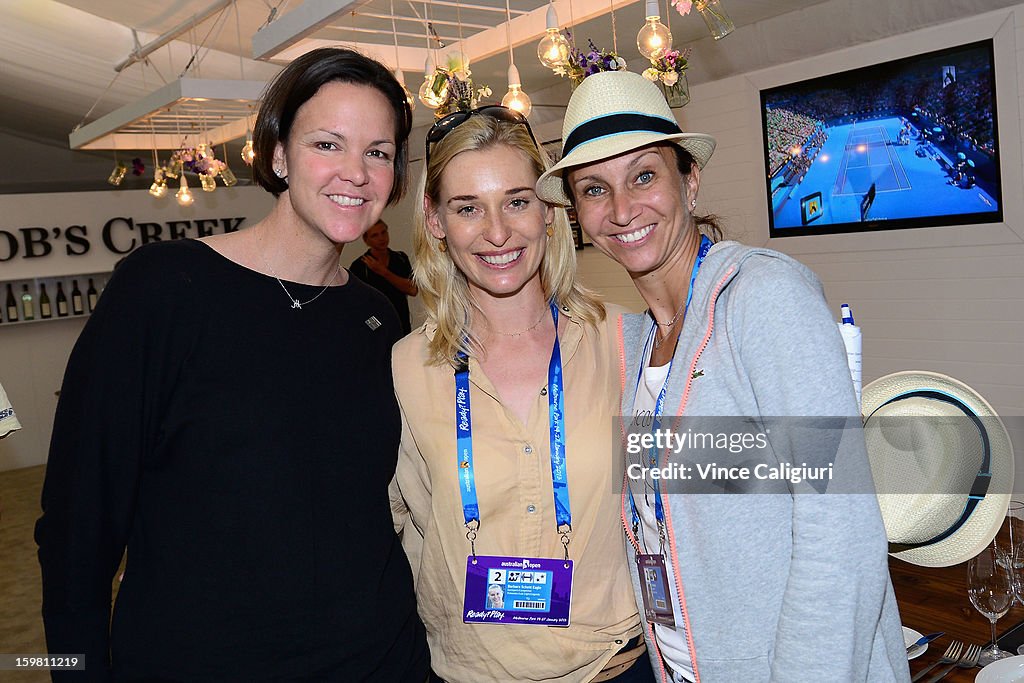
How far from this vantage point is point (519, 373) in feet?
6.42

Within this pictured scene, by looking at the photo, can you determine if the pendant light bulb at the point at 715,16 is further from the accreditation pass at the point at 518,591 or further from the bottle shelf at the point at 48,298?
the bottle shelf at the point at 48,298

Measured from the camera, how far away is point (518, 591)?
5.71ft

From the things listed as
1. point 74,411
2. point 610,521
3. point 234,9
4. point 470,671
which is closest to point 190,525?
point 74,411

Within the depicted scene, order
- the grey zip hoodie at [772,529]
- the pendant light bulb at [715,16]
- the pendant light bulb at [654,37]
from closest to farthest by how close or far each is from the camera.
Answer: the grey zip hoodie at [772,529] < the pendant light bulb at [715,16] < the pendant light bulb at [654,37]

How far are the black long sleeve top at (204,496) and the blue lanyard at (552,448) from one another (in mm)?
229

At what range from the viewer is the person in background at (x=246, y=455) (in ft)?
5.08

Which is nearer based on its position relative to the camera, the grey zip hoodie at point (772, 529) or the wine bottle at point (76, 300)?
the grey zip hoodie at point (772, 529)

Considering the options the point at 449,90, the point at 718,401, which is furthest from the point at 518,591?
the point at 449,90

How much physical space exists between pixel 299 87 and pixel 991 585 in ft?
6.02

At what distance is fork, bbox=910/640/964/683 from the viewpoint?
68.2 inches

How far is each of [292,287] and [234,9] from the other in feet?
12.2

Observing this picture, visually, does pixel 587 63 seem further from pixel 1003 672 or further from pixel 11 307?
pixel 11 307

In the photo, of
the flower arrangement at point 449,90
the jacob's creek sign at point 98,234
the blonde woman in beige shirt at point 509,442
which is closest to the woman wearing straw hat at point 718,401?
the blonde woman in beige shirt at point 509,442

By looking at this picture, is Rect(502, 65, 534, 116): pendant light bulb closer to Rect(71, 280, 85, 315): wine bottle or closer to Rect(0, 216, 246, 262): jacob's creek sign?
Rect(0, 216, 246, 262): jacob's creek sign
